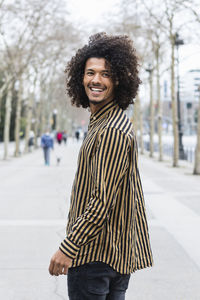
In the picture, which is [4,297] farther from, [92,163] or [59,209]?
[59,209]

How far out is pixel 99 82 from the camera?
220 cm

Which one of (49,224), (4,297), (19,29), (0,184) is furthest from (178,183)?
(19,29)

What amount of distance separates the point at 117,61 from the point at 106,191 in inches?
24.0

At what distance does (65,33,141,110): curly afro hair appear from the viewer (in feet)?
7.23

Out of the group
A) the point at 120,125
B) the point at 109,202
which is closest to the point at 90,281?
the point at 109,202

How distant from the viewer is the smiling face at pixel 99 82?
2203mm

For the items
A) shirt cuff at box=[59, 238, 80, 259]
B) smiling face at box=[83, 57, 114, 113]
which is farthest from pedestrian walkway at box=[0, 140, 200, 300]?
smiling face at box=[83, 57, 114, 113]

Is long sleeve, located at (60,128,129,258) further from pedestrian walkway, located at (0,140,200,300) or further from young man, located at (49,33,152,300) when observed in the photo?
pedestrian walkway, located at (0,140,200,300)

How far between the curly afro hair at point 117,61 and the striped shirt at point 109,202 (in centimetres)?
9

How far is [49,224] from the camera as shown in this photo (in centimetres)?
770

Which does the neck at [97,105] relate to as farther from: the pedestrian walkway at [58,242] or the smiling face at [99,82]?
the pedestrian walkway at [58,242]

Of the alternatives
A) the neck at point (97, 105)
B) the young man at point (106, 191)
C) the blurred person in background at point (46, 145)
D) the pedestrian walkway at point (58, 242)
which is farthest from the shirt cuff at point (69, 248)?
the blurred person in background at point (46, 145)

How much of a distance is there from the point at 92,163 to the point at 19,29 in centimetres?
2538

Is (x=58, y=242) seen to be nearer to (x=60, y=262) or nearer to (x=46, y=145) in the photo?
(x=60, y=262)
